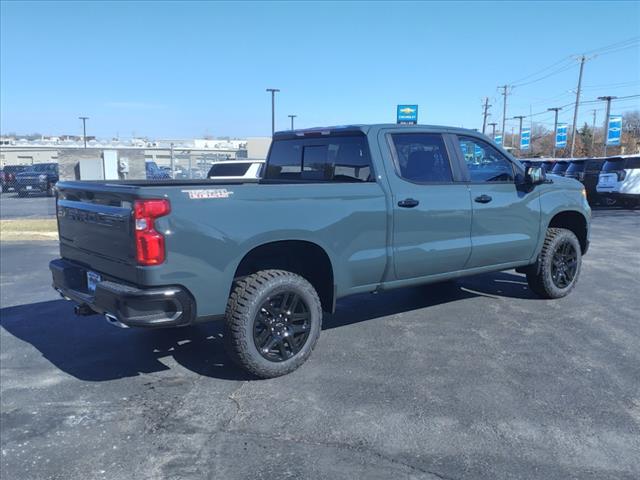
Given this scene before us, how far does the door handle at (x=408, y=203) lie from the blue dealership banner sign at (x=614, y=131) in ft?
129

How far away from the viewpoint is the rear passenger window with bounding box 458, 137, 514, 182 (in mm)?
5820

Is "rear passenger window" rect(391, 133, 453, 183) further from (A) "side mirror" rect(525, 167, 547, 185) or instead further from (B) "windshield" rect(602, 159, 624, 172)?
(B) "windshield" rect(602, 159, 624, 172)

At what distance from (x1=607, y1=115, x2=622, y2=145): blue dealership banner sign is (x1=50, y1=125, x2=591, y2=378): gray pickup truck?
1462 inches

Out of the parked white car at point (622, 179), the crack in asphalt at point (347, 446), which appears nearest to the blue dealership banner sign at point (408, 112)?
the parked white car at point (622, 179)

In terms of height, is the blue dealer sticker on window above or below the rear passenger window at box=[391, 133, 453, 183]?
below

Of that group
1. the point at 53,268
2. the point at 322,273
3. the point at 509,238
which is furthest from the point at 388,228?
the point at 53,268

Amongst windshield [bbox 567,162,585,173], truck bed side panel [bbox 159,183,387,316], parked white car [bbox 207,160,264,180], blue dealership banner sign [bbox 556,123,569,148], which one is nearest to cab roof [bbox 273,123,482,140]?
truck bed side panel [bbox 159,183,387,316]

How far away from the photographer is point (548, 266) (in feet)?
21.6

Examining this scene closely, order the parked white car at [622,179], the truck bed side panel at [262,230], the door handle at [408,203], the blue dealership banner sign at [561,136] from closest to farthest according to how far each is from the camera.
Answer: the truck bed side panel at [262,230] → the door handle at [408,203] → the parked white car at [622,179] → the blue dealership banner sign at [561,136]

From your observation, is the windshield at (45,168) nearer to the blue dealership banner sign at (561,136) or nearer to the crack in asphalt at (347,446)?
the crack in asphalt at (347,446)

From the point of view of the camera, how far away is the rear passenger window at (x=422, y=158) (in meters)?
5.27

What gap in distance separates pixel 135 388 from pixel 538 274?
469 cm

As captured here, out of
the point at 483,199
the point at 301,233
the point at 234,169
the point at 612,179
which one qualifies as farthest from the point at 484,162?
the point at 612,179

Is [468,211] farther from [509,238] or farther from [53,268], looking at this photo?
[53,268]
